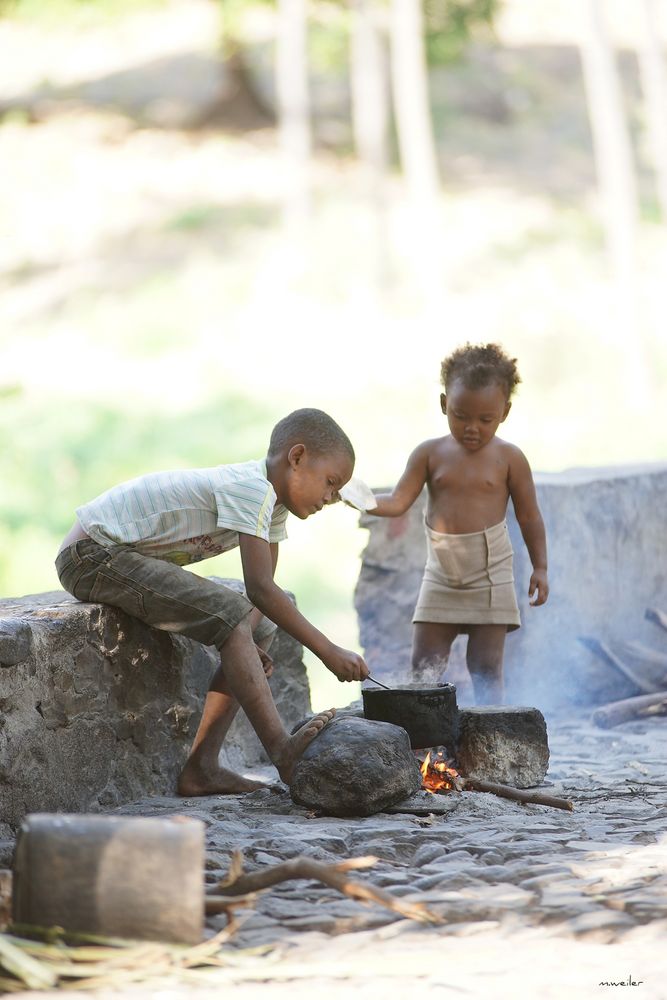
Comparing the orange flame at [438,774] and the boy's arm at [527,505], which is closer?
the orange flame at [438,774]

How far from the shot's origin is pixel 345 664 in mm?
3807

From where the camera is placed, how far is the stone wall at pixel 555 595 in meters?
5.96

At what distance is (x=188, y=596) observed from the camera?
3.97 m

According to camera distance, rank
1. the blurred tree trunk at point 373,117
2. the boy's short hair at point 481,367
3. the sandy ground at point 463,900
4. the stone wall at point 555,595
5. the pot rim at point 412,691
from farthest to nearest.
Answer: the blurred tree trunk at point 373,117, the stone wall at point 555,595, the boy's short hair at point 481,367, the pot rim at point 412,691, the sandy ground at point 463,900

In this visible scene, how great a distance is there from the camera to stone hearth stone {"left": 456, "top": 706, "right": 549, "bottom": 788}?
13.7 ft

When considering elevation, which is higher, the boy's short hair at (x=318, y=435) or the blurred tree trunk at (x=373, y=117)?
the blurred tree trunk at (x=373, y=117)

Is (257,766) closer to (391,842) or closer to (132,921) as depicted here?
(391,842)

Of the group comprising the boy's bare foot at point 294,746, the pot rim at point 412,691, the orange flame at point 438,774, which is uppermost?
the pot rim at point 412,691

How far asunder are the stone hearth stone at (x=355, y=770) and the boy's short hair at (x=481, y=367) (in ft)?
5.02

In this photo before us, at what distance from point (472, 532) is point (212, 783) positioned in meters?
1.51

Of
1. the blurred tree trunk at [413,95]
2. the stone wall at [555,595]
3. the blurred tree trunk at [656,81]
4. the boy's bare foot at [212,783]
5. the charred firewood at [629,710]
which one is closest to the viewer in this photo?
the boy's bare foot at [212,783]

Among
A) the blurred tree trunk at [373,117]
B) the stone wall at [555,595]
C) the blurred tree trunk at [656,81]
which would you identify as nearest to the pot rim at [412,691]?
the stone wall at [555,595]

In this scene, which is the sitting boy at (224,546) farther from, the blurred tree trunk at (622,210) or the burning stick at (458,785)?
the blurred tree trunk at (622,210)

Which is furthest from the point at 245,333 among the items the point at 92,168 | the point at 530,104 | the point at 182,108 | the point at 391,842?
the point at 391,842
